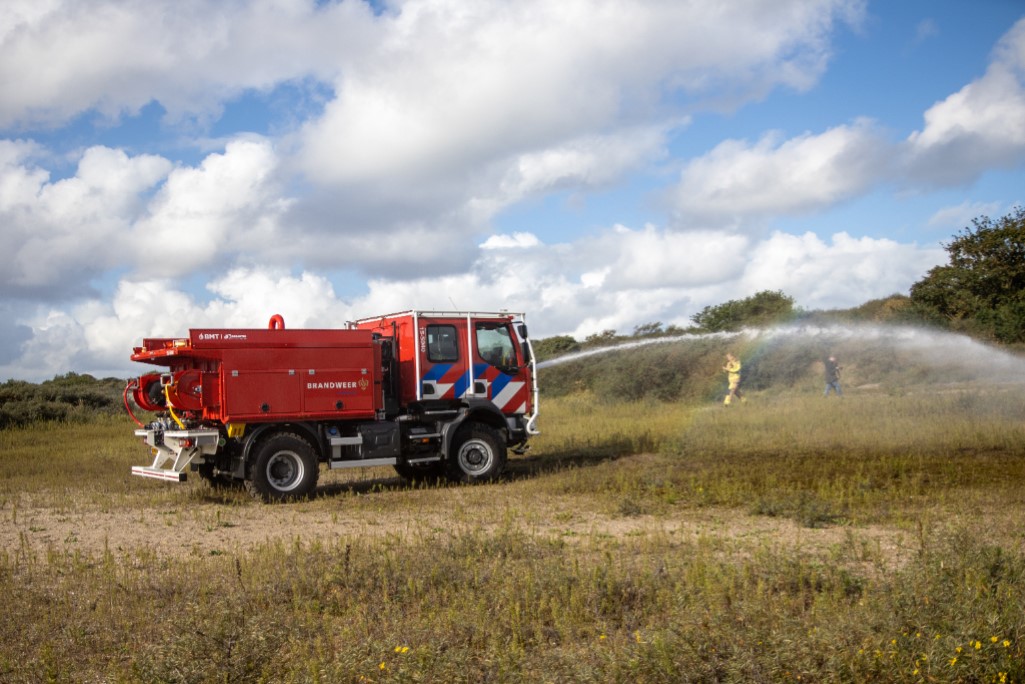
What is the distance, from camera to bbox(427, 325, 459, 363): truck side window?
1436 centimetres

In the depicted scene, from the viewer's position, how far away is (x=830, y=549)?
8.06 m

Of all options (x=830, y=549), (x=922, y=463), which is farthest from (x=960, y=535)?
(x=922, y=463)

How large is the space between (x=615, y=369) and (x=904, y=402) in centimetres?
1061

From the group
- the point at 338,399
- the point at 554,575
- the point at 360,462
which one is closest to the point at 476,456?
the point at 360,462

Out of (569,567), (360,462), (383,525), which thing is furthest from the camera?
(360,462)

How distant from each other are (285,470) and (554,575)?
280 inches

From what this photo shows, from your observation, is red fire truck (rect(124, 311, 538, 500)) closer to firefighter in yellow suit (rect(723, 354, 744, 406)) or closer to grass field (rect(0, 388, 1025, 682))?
grass field (rect(0, 388, 1025, 682))

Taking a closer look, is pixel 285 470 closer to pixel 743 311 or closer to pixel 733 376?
pixel 733 376

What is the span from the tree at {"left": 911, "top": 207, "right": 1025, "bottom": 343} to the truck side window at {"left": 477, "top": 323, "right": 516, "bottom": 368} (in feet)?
82.0

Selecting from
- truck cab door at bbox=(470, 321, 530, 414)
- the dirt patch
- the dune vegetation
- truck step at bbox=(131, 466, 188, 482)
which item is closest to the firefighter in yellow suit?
the dune vegetation

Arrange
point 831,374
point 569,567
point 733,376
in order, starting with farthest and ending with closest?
point 831,374
point 733,376
point 569,567

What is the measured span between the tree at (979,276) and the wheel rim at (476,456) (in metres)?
25.7

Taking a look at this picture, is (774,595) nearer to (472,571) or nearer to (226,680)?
(472,571)

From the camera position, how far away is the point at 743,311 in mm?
34750
